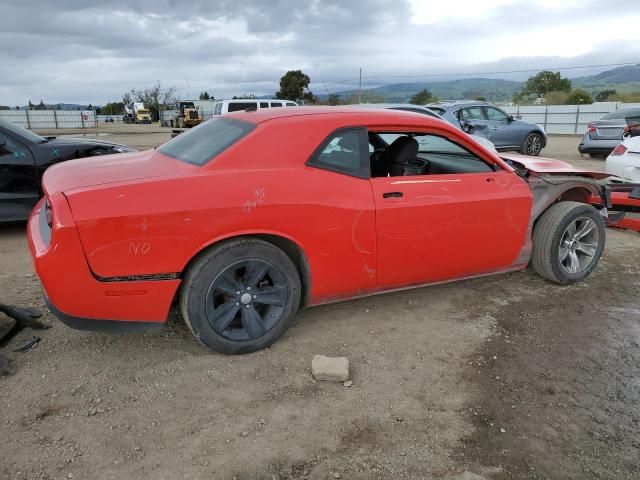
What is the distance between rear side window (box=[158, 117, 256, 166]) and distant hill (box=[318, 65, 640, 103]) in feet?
151

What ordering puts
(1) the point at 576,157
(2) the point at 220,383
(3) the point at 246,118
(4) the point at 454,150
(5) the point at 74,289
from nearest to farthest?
(5) the point at 74,289 < (2) the point at 220,383 < (3) the point at 246,118 < (4) the point at 454,150 < (1) the point at 576,157

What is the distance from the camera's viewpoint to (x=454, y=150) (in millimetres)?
4453

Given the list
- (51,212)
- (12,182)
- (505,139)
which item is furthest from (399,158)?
(505,139)

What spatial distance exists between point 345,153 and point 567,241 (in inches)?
91.9

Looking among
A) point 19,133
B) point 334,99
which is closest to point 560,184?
point 19,133

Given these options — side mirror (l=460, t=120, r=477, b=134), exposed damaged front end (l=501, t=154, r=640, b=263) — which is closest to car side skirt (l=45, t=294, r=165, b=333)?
exposed damaged front end (l=501, t=154, r=640, b=263)

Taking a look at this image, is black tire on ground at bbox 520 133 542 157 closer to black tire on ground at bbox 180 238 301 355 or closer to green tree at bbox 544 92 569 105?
black tire on ground at bbox 180 238 301 355

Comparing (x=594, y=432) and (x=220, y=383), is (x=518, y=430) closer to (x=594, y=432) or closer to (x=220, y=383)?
(x=594, y=432)

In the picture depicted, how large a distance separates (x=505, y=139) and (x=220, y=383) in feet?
41.8

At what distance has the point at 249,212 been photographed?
3.10 meters

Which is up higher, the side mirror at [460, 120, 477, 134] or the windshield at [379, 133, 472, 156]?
the windshield at [379, 133, 472, 156]

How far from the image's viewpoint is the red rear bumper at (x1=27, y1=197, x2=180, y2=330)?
2773 millimetres

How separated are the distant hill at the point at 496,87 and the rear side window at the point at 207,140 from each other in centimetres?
4589

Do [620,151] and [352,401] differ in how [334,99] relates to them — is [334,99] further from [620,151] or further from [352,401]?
[352,401]
